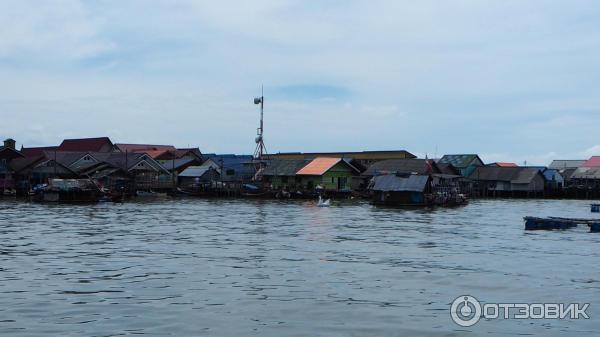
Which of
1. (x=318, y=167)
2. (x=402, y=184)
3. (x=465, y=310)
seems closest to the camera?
(x=465, y=310)

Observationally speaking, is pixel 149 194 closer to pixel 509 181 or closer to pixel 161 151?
pixel 161 151

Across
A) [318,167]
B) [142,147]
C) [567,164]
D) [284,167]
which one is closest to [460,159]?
[567,164]

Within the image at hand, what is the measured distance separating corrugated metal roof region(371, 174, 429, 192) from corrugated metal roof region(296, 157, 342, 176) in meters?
20.8

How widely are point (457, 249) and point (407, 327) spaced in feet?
43.4

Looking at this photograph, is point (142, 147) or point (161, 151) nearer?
point (161, 151)

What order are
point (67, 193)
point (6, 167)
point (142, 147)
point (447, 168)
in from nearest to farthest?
point (67, 193) < point (6, 167) < point (447, 168) < point (142, 147)

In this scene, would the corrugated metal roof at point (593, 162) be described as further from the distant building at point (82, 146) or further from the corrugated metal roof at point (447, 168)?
the distant building at point (82, 146)

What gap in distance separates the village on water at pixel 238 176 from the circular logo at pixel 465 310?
44.2 meters

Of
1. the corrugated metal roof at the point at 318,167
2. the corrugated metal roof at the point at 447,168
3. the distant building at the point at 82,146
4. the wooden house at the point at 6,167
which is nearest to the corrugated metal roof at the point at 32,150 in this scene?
the distant building at the point at 82,146

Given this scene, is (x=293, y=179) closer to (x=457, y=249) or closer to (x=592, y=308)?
(x=457, y=249)

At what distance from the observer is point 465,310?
14344mm

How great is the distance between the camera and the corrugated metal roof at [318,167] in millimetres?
77125

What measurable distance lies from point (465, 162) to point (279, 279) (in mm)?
81681

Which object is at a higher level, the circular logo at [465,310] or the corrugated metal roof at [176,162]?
the corrugated metal roof at [176,162]
